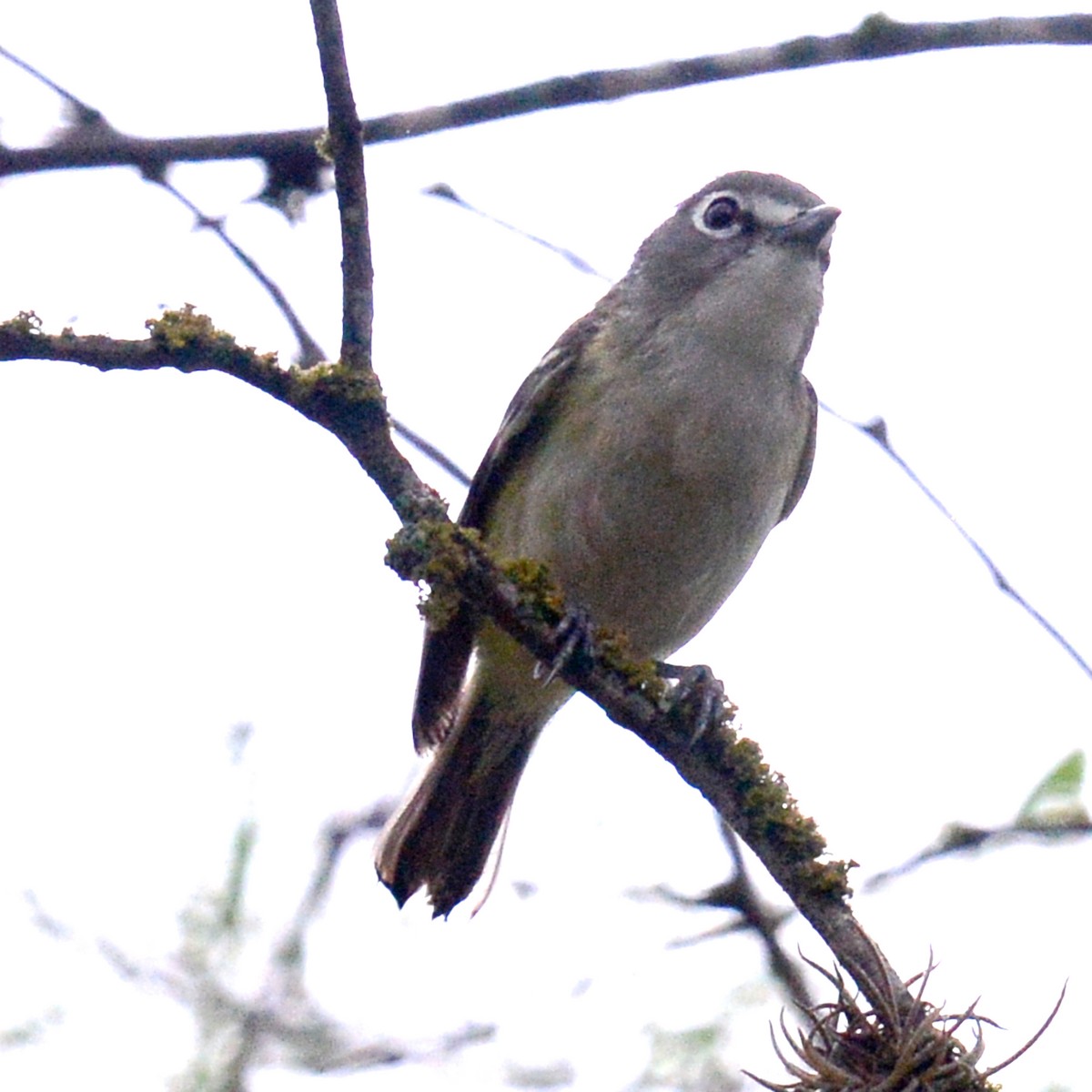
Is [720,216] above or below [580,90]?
above

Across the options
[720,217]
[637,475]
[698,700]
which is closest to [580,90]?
[698,700]

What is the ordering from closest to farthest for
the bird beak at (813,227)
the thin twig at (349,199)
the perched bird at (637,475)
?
1. the thin twig at (349,199)
2. the perched bird at (637,475)
3. the bird beak at (813,227)

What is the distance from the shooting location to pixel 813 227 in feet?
21.8

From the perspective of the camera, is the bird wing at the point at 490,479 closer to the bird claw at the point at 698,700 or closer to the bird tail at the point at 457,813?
the bird tail at the point at 457,813

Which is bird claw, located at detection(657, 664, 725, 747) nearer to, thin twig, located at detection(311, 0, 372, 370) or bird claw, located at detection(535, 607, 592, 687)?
bird claw, located at detection(535, 607, 592, 687)

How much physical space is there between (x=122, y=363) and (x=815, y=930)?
202 centimetres

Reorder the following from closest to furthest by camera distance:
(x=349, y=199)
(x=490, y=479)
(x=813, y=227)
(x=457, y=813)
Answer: (x=349, y=199) → (x=490, y=479) → (x=813, y=227) → (x=457, y=813)

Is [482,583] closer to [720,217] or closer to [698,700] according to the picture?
[698,700]

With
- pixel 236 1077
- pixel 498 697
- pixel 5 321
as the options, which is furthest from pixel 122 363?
pixel 236 1077

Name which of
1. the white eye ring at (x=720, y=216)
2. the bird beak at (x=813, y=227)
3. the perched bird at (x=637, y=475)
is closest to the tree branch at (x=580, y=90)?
the perched bird at (x=637, y=475)

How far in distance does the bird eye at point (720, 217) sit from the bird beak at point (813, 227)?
0.30 meters

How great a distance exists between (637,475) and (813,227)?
1.41m

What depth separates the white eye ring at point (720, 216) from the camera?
22.9 feet

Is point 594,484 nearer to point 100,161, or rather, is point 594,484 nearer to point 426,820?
point 426,820
